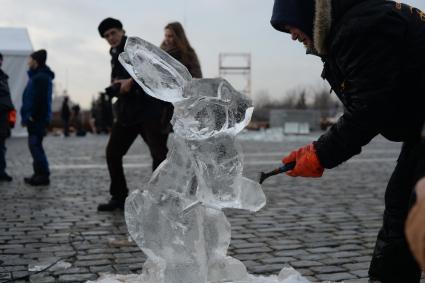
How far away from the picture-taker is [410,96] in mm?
2633

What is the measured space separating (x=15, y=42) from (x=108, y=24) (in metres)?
15.1

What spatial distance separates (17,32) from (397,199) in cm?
1932

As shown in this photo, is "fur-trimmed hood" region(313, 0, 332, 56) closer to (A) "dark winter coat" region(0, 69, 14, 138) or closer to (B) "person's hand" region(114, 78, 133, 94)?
(B) "person's hand" region(114, 78, 133, 94)

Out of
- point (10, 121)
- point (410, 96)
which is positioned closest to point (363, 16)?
point (410, 96)

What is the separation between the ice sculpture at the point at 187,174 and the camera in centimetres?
316

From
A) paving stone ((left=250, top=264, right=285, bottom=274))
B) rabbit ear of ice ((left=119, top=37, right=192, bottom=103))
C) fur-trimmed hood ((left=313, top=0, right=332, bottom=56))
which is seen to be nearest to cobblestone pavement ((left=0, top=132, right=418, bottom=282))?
paving stone ((left=250, top=264, right=285, bottom=274))

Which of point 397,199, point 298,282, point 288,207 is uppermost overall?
point 397,199

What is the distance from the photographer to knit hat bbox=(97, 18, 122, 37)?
5.79m

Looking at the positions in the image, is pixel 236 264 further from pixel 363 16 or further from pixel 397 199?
pixel 363 16

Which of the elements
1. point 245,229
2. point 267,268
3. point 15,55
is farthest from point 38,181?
point 15,55

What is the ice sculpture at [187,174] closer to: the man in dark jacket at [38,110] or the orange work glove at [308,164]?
the orange work glove at [308,164]

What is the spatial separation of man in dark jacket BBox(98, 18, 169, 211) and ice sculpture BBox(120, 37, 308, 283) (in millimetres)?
2309

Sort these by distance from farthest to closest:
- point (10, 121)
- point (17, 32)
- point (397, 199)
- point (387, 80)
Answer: point (17, 32) → point (10, 121) → point (397, 199) → point (387, 80)

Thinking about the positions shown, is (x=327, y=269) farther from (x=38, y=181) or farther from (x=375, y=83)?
(x=38, y=181)
